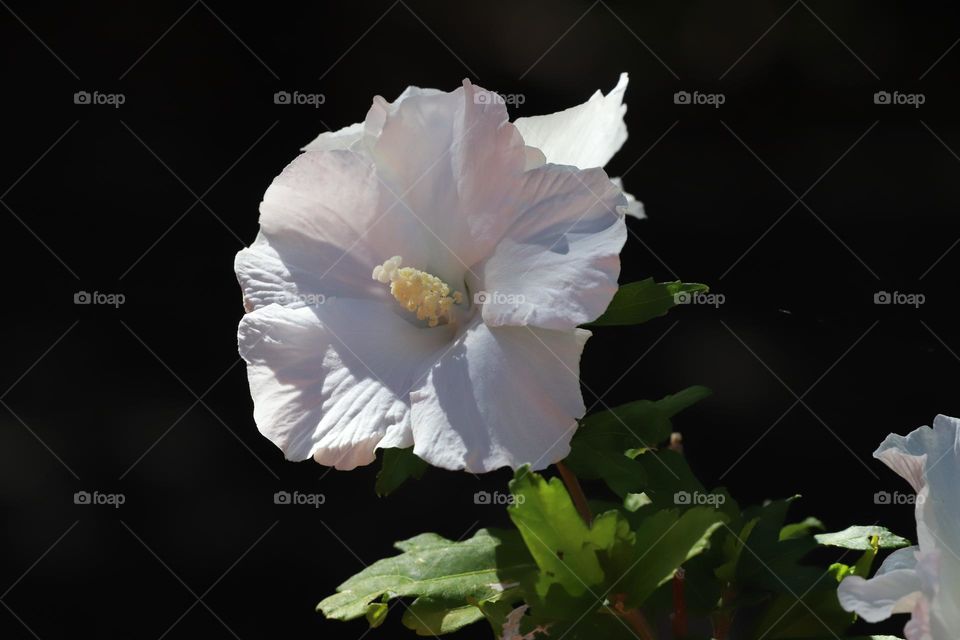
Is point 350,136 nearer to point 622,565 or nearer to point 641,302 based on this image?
point 641,302

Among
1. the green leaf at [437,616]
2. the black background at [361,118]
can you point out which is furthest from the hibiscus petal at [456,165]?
the black background at [361,118]

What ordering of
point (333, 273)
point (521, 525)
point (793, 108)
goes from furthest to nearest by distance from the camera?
point (793, 108) < point (333, 273) < point (521, 525)

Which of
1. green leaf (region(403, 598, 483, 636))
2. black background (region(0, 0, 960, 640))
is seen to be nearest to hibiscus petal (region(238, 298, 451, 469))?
green leaf (region(403, 598, 483, 636))

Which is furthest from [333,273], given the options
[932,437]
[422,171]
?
[932,437]

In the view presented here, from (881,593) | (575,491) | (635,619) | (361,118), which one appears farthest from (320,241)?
(361,118)

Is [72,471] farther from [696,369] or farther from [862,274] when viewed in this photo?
[862,274]
